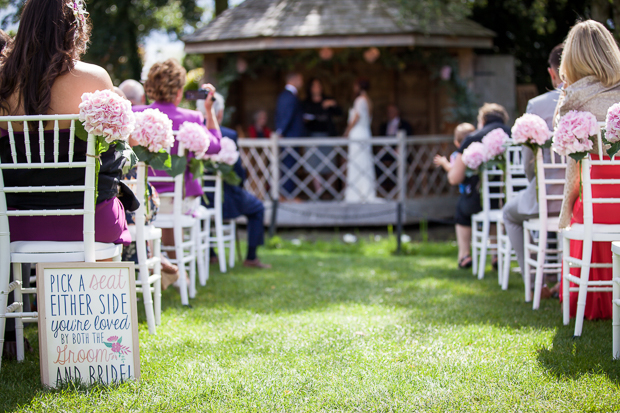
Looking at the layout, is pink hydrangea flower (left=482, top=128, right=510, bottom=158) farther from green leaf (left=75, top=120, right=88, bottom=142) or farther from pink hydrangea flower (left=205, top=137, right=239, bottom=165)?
green leaf (left=75, top=120, right=88, bottom=142)

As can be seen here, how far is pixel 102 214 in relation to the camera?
2.93 metres

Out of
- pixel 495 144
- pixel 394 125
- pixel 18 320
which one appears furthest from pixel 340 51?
pixel 18 320

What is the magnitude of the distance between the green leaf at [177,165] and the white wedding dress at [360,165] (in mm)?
5805

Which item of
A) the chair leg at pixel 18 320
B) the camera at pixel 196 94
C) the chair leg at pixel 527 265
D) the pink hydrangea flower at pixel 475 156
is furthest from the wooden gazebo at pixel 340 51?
the chair leg at pixel 18 320

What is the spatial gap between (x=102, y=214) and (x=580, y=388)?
2.33 m

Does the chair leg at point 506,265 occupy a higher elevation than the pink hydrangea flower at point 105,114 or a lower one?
lower

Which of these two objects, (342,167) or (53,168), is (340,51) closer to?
(342,167)

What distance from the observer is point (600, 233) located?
327cm

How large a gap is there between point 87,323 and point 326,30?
26.9ft

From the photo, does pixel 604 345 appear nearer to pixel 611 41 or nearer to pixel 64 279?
pixel 611 41

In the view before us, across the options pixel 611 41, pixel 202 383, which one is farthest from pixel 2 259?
pixel 611 41

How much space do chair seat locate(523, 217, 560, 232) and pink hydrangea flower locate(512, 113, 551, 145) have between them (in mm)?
552

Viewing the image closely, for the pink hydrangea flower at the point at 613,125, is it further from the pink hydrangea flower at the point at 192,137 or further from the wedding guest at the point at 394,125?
the wedding guest at the point at 394,125

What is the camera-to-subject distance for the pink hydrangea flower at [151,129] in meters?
3.43
